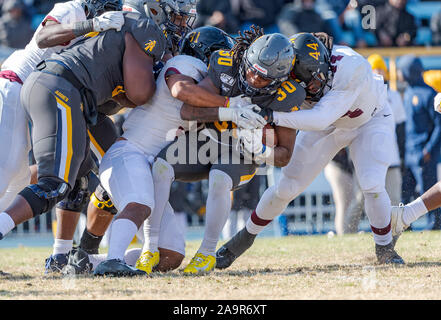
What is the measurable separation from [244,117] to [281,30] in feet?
20.7

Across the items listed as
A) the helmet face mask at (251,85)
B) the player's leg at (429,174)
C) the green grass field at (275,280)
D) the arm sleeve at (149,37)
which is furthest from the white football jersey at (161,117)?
the player's leg at (429,174)

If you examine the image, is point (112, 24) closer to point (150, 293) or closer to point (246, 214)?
point (150, 293)

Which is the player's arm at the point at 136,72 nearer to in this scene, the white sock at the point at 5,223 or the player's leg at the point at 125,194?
the player's leg at the point at 125,194

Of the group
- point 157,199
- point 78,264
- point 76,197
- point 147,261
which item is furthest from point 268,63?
point 78,264

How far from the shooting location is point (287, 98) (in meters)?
4.88

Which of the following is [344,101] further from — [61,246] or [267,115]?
[61,246]

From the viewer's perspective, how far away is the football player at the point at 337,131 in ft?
16.5

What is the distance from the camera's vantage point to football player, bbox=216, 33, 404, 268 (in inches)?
197

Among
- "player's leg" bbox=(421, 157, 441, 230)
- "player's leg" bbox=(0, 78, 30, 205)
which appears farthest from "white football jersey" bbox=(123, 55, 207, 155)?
"player's leg" bbox=(421, 157, 441, 230)

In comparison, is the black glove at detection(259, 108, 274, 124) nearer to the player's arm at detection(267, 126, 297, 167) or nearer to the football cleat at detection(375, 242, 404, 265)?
the player's arm at detection(267, 126, 297, 167)

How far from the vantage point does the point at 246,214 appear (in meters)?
8.90

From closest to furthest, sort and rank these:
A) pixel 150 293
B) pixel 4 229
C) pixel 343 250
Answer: pixel 150 293
pixel 4 229
pixel 343 250
